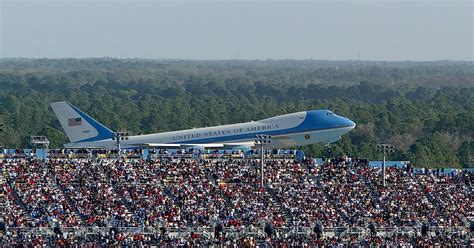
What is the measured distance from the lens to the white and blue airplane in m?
108

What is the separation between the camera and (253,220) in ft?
245

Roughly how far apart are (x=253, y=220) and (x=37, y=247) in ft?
47.1

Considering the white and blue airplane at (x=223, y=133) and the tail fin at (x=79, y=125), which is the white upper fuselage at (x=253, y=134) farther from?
the tail fin at (x=79, y=125)

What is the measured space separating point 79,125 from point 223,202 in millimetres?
35784

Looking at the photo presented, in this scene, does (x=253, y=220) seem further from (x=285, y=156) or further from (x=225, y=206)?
(x=285, y=156)

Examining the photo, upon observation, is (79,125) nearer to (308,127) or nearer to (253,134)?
(253,134)

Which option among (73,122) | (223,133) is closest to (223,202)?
(223,133)

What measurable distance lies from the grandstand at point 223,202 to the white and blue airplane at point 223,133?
19.9m

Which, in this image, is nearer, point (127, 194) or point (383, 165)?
point (127, 194)

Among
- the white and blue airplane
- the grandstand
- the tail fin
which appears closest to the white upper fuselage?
the white and blue airplane

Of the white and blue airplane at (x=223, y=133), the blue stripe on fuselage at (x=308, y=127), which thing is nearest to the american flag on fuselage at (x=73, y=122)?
the white and blue airplane at (x=223, y=133)

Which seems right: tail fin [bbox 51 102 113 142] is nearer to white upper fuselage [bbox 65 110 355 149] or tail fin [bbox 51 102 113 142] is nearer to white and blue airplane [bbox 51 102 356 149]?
white and blue airplane [bbox 51 102 356 149]

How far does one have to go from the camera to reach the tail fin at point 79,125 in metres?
109

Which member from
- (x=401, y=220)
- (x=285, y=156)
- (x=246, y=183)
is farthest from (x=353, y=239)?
(x=285, y=156)
